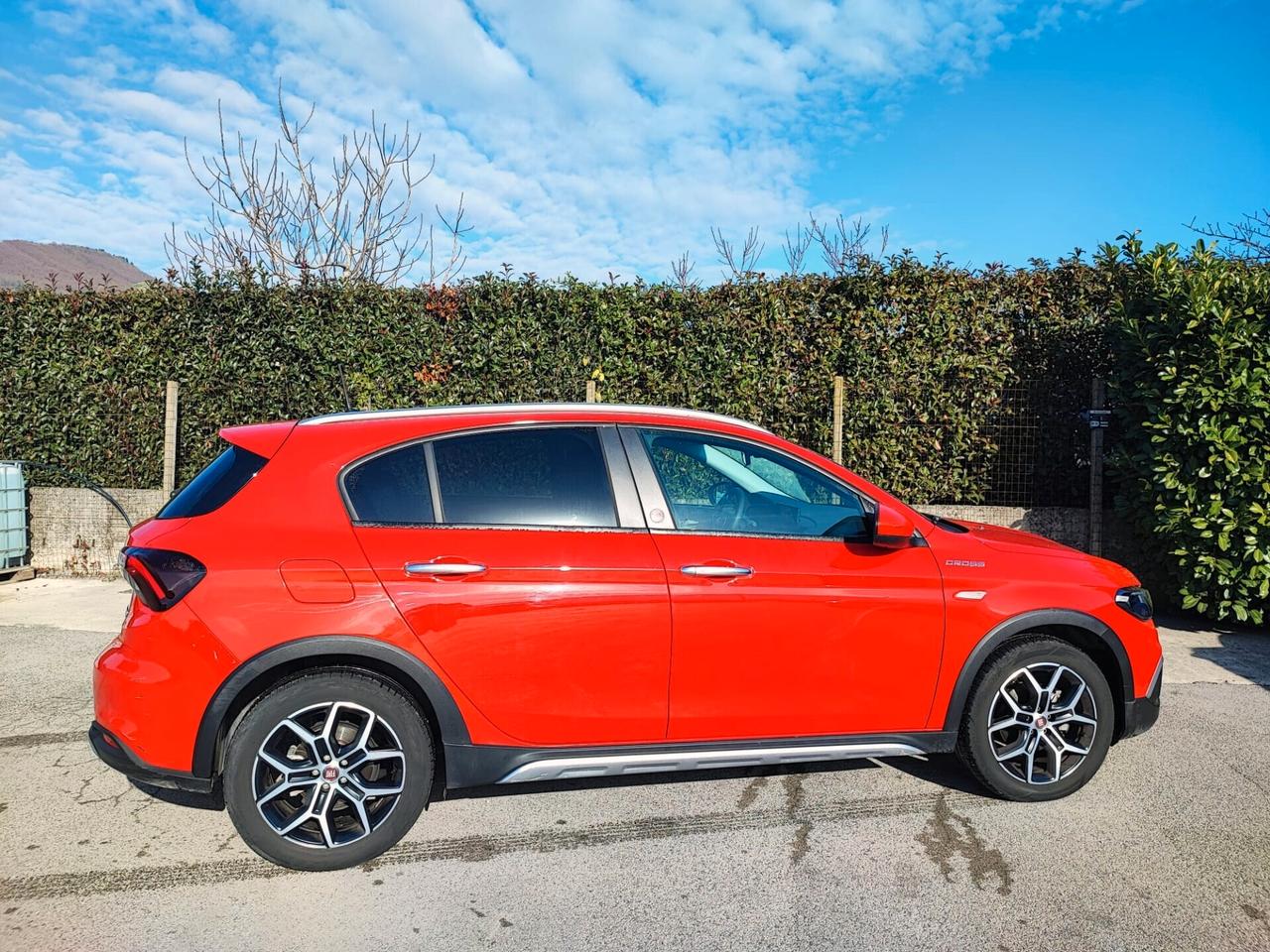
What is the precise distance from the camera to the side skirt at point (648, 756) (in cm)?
304

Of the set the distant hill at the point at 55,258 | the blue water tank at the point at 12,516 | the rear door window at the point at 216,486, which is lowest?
the blue water tank at the point at 12,516

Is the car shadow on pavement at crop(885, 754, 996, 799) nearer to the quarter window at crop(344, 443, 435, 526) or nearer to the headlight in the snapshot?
the headlight

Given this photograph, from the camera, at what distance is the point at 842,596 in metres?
3.28

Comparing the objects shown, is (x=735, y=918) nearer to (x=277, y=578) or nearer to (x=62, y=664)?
(x=277, y=578)

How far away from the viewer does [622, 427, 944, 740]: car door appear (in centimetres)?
316

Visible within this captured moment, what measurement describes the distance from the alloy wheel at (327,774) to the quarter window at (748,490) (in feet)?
4.83

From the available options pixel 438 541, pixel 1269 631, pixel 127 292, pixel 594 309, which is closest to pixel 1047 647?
pixel 438 541

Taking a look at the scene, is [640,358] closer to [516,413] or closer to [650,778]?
[516,413]

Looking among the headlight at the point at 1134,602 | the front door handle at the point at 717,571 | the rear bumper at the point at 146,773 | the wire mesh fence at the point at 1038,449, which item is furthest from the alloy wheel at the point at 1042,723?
the wire mesh fence at the point at 1038,449

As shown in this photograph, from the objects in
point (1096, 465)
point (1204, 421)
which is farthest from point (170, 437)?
point (1204, 421)

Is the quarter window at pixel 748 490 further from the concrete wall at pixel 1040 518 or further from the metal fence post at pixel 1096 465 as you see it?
the metal fence post at pixel 1096 465

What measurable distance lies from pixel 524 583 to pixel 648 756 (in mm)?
850

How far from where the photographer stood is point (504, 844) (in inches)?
125

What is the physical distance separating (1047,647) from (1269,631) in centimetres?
467
